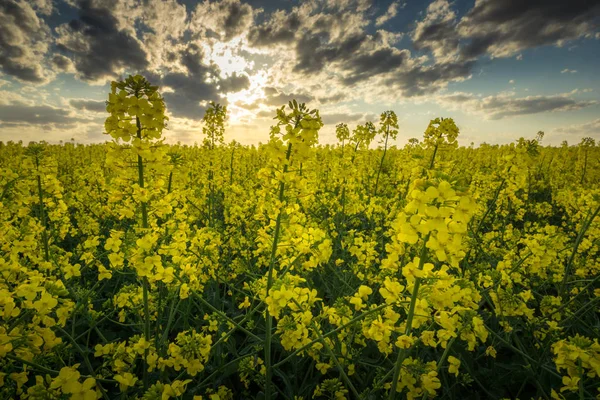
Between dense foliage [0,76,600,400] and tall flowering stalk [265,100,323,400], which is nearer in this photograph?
dense foliage [0,76,600,400]

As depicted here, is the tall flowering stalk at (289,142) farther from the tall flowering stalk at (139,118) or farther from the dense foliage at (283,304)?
the tall flowering stalk at (139,118)

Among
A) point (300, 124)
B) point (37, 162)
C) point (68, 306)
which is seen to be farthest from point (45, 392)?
point (37, 162)

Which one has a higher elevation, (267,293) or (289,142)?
(289,142)

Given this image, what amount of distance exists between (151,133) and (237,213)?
3282 millimetres

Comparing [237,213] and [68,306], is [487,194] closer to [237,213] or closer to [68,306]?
[237,213]

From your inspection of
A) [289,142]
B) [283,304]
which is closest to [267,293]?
[283,304]

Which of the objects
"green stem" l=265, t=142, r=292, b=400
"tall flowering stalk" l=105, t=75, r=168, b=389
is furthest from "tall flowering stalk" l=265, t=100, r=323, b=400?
"tall flowering stalk" l=105, t=75, r=168, b=389

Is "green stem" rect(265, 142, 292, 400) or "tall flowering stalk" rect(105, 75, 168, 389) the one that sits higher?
"tall flowering stalk" rect(105, 75, 168, 389)

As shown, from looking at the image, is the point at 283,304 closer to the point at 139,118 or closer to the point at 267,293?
the point at 267,293

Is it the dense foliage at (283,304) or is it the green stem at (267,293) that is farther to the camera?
the green stem at (267,293)

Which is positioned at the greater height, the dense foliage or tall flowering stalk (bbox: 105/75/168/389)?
tall flowering stalk (bbox: 105/75/168/389)

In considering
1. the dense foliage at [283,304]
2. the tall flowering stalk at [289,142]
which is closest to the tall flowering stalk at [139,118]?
the dense foliage at [283,304]

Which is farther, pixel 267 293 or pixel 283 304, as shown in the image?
pixel 267 293

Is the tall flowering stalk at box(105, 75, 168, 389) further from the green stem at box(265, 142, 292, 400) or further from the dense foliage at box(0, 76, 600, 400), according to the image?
the green stem at box(265, 142, 292, 400)
